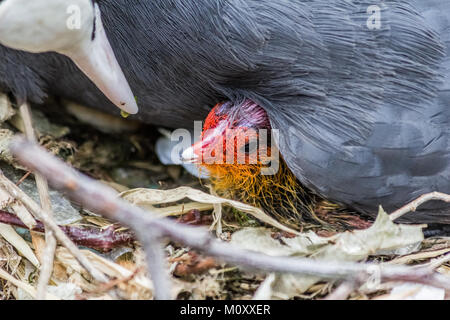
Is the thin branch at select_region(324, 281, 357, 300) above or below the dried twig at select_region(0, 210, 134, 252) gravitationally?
below

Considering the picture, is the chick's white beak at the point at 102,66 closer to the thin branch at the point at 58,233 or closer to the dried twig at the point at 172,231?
the thin branch at the point at 58,233

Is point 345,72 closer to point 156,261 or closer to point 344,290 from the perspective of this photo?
point 344,290

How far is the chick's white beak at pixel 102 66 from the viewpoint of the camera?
4.03 feet

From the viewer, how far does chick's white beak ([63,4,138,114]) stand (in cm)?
123

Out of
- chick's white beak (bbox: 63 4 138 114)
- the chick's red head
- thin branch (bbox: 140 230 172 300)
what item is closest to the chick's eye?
the chick's red head

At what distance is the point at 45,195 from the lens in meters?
1.32

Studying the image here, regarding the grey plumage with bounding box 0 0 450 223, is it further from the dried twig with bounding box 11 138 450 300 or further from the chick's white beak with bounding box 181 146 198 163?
the dried twig with bounding box 11 138 450 300

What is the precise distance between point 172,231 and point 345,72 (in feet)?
→ 2.04

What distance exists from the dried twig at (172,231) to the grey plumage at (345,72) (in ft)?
0.99

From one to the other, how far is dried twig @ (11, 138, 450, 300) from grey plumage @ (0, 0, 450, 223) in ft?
0.99

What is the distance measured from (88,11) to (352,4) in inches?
20.4

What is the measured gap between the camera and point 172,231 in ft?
2.62

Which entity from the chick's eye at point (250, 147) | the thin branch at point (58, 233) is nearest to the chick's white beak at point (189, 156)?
the chick's eye at point (250, 147)
